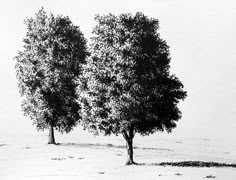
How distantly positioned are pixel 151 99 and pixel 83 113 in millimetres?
7548

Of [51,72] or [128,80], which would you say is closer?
[128,80]

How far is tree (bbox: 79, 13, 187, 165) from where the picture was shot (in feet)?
150

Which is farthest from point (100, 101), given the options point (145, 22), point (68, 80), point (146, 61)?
point (68, 80)

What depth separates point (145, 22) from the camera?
156 feet

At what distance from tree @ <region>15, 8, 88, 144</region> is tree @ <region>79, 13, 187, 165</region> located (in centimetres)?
2343

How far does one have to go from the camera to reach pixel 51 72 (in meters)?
71.4

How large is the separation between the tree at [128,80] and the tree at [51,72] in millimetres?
23429

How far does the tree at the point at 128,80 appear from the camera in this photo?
45.6 meters

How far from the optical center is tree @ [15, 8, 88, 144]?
7200 cm

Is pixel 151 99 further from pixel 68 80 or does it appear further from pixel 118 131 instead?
pixel 68 80

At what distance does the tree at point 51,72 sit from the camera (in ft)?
236

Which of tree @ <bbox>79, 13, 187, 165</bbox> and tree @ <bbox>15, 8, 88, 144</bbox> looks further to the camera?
tree @ <bbox>15, 8, 88, 144</bbox>

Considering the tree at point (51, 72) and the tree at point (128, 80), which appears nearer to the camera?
the tree at point (128, 80)

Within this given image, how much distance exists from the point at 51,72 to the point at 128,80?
2841 centimetres
